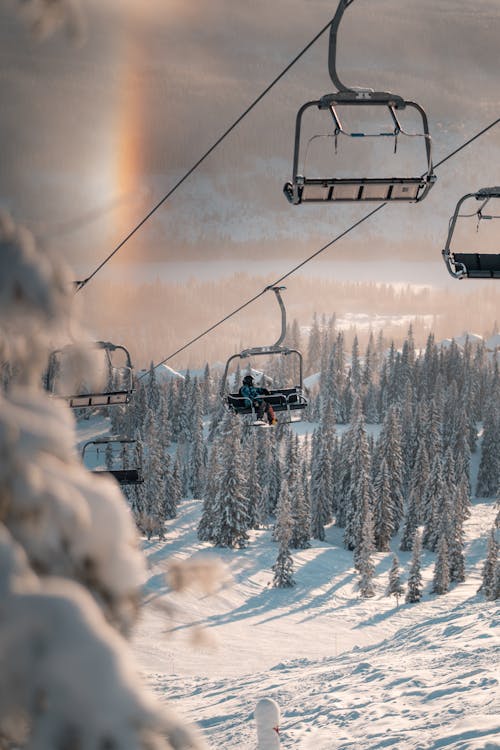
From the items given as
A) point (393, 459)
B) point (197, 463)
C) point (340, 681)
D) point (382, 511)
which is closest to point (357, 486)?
point (382, 511)

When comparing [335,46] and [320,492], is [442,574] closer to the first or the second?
[320,492]

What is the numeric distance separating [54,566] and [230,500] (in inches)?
2917

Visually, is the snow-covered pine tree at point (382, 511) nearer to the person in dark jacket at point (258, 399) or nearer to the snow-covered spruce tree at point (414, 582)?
the snow-covered spruce tree at point (414, 582)

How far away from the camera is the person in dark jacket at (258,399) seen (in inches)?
634

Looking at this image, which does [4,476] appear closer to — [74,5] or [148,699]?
[148,699]

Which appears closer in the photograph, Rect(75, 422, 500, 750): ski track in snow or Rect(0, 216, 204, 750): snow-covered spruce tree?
Rect(0, 216, 204, 750): snow-covered spruce tree

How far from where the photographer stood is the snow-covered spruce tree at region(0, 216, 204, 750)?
5.58ft

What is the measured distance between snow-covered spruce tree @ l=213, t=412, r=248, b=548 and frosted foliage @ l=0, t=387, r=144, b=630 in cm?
7279

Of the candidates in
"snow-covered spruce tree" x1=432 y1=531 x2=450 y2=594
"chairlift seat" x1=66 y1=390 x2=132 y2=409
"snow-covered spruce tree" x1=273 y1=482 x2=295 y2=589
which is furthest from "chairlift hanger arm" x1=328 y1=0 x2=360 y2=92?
"snow-covered spruce tree" x1=432 y1=531 x2=450 y2=594

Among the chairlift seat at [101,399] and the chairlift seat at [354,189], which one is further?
the chairlift seat at [101,399]

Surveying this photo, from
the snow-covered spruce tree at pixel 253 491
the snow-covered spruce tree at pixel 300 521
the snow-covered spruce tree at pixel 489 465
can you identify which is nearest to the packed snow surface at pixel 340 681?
the snow-covered spruce tree at pixel 300 521

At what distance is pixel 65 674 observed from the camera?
1686mm

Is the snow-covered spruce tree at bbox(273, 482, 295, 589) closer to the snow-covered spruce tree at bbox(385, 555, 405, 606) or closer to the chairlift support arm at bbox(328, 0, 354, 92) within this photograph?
the snow-covered spruce tree at bbox(385, 555, 405, 606)

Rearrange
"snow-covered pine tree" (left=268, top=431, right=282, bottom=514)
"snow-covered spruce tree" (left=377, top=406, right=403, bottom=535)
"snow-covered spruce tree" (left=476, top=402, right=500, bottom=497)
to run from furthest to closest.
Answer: "snow-covered spruce tree" (left=476, top=402, right=500, bottom=497) < "snow-covered pine tree" (left=268, top=431, right=282, bottom=514) < "snow-covered spruce tree" (left=377, top=406, right=403, bottom=535)
